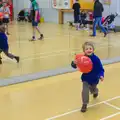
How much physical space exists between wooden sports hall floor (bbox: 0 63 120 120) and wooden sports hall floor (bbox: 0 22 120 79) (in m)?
1.02

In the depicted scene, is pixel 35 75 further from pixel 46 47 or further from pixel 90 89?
pixel 46 47

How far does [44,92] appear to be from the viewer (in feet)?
16.2

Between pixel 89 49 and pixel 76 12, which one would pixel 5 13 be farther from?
pixel 89 49

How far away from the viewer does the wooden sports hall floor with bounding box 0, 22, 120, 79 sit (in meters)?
6.76

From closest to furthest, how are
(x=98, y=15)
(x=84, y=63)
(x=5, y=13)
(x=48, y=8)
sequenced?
(x=84, y=63)
(x=5, y=13)
(x=48, y=8)
(x=98, y=15)

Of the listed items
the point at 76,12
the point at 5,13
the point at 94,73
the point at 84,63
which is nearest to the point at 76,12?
the point at 76,12

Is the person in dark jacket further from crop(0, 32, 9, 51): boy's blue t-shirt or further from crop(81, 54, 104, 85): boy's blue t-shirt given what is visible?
crop(81, 54, 104, 85): boy's blue t-shirt

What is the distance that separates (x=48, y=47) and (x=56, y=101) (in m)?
4.67

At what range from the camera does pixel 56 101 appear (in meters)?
4.53

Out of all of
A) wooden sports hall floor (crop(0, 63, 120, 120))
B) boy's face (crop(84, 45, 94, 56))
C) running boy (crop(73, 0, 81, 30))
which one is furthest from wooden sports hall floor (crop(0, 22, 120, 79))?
boy's face (crop(84, 45, 94, 56))

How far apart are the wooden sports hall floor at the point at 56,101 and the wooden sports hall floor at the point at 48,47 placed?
3.33 feet

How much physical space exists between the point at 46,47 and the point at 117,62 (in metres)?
2.68

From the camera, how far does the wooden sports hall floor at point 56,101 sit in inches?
157

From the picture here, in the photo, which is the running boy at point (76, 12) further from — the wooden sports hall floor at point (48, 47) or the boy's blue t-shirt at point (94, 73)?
the boy's blue t-shirt at point (94, 73)
